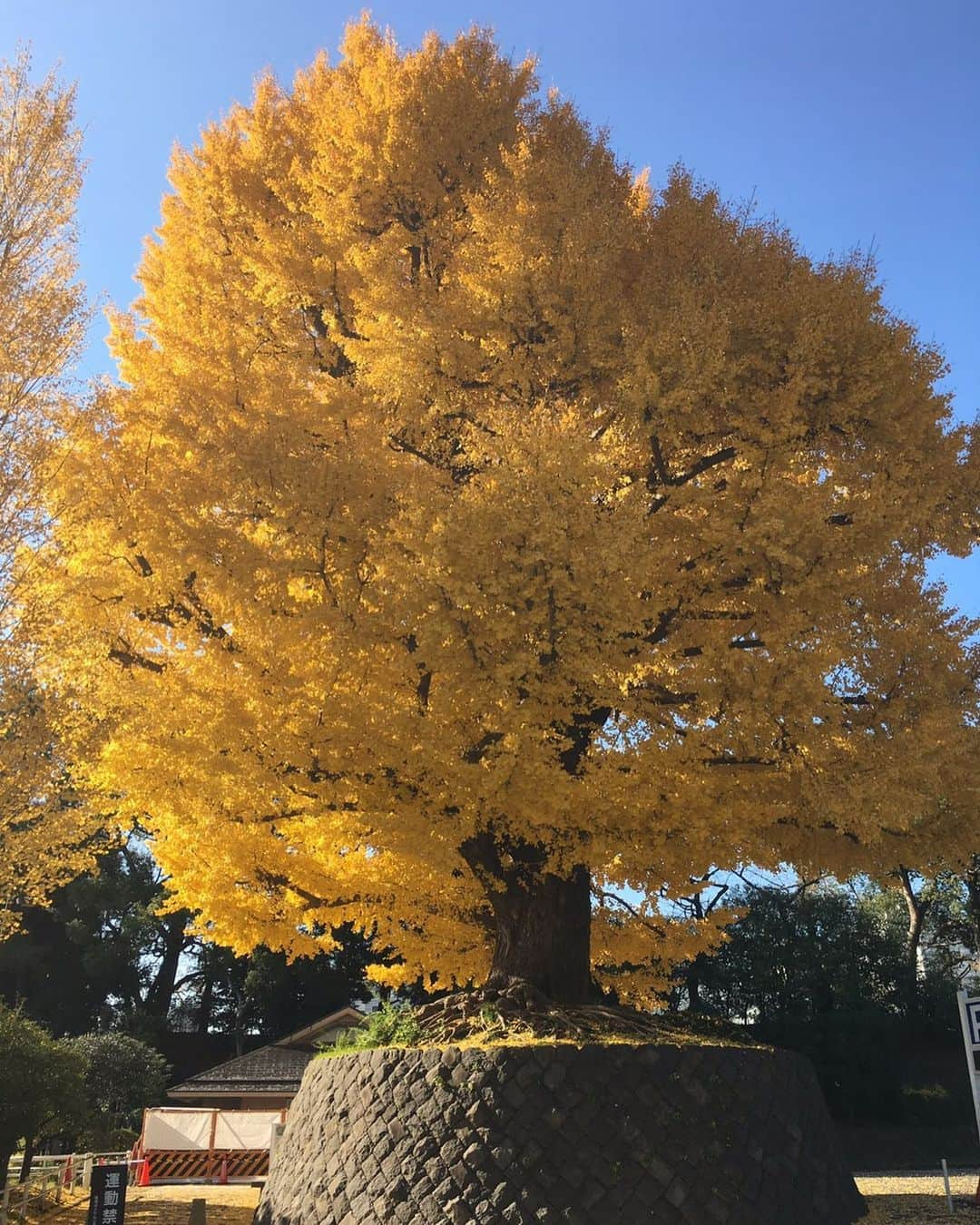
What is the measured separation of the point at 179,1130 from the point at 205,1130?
2.35 ft

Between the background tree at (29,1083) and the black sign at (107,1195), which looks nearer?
the black sign at (107,1195)

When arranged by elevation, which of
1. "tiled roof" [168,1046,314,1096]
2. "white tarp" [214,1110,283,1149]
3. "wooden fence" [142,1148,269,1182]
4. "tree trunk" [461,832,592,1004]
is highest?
"tree trunk" [461,832,592,1004]

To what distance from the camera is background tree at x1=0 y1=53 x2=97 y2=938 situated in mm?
8297

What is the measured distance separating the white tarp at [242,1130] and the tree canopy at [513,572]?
10572 millimetres

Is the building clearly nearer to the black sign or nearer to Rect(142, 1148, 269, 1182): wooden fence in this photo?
Rect(142, 1148, 269, 1182): wooden fence

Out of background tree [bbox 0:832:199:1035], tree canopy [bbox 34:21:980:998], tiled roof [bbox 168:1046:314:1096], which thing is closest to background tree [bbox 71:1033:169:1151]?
tiled roof [bbox 168:1046:314:1096]

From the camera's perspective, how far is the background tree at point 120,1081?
24848mm

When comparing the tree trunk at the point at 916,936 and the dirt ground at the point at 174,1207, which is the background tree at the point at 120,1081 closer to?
the dirt ground at the point at 174,1207

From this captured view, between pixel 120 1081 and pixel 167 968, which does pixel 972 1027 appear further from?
pixel 167 968

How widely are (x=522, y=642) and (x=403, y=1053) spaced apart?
3.68 metres

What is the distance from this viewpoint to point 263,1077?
24266mm

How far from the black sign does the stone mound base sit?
191 centimetres

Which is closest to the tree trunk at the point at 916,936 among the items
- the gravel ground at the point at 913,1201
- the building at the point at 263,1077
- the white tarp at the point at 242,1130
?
the gravel ground at the point at 913,1201

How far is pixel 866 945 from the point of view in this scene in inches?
1183
